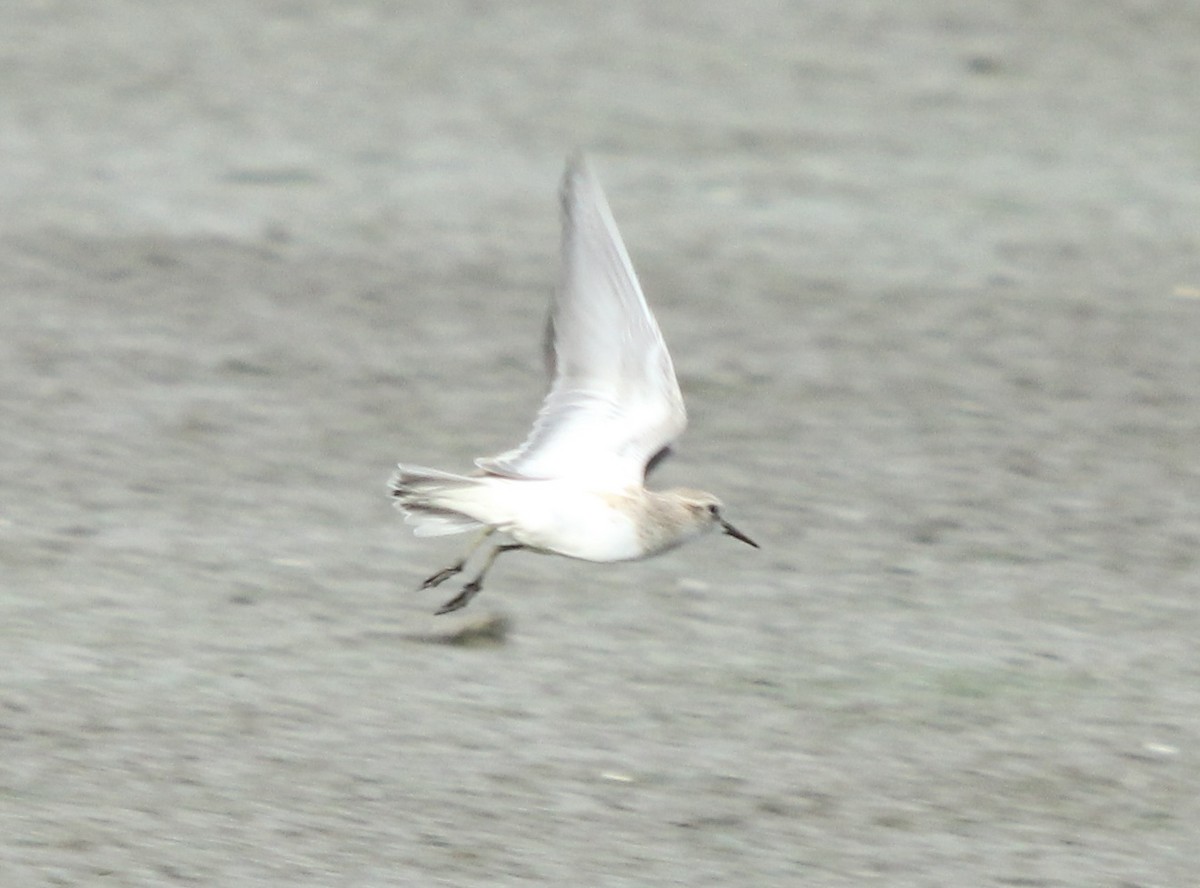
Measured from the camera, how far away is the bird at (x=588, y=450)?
19.0 feet

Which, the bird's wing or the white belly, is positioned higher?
the bird's wing

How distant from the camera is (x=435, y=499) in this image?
19.1 ft

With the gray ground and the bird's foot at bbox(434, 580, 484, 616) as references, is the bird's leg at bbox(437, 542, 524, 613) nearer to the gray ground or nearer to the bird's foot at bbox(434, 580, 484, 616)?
the bird's foot at bbox(434, 580, 484, 616)

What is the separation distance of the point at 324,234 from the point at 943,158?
3.90 metres

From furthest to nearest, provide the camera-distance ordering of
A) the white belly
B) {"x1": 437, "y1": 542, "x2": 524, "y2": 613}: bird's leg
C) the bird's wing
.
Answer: {"x1": 437, "y1": 542, "x2": 524, "y2": 613}: bird's leg, the bird's wing, the white belly

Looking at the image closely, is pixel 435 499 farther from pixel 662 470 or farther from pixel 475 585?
pixel 662 470

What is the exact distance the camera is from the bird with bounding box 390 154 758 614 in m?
5.79

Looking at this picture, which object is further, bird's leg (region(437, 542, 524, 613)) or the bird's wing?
bird's leg (region(437, 542, 524, 613))

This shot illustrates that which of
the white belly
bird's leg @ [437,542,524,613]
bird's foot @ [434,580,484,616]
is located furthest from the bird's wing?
bird's foot @ [434,580,484,616]

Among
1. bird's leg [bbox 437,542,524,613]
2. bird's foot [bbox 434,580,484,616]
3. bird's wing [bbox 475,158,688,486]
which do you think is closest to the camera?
bird's wing [bbox 475,158,688,486]

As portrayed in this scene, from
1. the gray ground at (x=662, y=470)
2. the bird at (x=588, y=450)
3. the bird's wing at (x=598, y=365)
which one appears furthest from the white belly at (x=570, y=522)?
the gray ground at (x=662, y=470)

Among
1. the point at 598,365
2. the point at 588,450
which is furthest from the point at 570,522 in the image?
the point at 598,365

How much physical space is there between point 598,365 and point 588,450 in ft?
0.93

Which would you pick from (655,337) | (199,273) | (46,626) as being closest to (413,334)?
(199,273)
